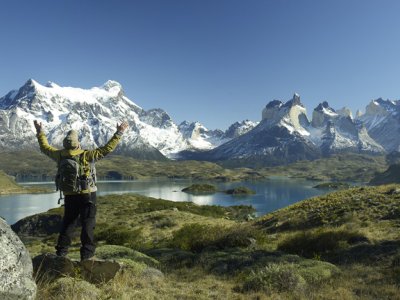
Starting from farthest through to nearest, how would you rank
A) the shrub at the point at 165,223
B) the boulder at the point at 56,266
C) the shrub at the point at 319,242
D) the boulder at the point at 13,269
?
the shrub at the point at 165,223 → the shrub at the point at 319,242 → the boulder at the point at 56,266 → the boulder at the point at 13,269

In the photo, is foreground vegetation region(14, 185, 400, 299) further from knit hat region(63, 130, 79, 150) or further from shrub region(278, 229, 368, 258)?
knit hat region(63, 130, 79, 150)

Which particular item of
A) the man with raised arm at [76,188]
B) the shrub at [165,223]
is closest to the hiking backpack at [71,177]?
the man with raised arm at [76,188]

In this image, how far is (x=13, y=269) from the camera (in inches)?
285

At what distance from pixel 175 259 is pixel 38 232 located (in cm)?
7592

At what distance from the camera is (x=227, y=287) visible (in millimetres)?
11977

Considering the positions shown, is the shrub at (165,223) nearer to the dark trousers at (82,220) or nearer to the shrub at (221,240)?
the shrub at (221,240)

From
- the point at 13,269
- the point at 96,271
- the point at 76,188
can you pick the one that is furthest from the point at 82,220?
the point at 13,269

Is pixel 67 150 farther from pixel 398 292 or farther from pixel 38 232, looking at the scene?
pixel 38 232

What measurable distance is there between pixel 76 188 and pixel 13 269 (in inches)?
141

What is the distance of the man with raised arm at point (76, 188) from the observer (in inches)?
418

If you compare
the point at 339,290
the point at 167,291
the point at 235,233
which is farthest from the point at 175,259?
the point at 339,290

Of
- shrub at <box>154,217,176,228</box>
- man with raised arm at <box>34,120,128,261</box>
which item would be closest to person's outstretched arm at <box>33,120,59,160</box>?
man with raised arm at <box>34,120,128,261</box>

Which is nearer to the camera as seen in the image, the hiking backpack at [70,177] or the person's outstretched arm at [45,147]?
the hiking backpack at [70,177]

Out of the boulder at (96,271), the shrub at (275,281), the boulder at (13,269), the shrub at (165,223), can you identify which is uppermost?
the boulder at (13,269)
